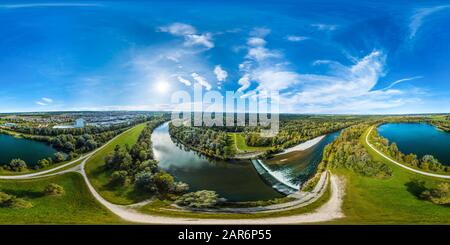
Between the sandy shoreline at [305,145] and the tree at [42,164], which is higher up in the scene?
the sandy shoreline at [305,145]

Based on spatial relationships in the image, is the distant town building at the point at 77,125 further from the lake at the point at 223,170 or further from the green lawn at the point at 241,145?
the green lawn at the point at 241,145

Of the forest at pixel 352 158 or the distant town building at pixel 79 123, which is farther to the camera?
the distant town building at pixel 79 123

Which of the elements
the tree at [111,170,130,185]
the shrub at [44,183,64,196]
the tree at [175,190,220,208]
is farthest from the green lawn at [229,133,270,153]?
the shrub at [44,183,64,196]

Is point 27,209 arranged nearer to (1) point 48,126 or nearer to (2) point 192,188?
(1) point 48,126

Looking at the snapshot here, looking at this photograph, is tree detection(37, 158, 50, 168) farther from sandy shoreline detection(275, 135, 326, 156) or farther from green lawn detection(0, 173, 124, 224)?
sandy shoreline detection(275, 135, 326, 156)

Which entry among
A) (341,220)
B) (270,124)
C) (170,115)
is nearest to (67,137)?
(170,115)

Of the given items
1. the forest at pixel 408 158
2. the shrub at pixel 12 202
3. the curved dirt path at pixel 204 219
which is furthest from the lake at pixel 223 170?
the shrub at pixel 12 202
